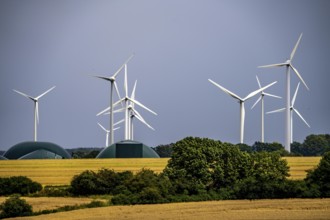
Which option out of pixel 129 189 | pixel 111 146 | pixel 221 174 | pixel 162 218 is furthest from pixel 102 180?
pixel 111 146

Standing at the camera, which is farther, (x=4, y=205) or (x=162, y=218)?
(x=4, y=205)

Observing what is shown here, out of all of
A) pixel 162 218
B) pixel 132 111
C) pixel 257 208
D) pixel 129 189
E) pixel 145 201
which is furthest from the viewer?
pixel 132 111

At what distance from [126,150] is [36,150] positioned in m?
24.5

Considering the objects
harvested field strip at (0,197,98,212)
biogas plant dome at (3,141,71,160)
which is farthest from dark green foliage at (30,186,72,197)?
biogas plant dome at (3,141,71,160)

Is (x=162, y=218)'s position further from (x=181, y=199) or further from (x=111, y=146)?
(x=111, y=146)

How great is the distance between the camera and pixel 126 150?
564 ft

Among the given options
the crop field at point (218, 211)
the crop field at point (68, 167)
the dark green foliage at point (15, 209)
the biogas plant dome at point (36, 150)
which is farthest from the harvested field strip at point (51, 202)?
the biogas plant dome at point (36, 150)

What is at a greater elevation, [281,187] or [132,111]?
[132,111]

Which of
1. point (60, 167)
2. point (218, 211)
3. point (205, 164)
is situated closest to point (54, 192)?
point (205, 164)

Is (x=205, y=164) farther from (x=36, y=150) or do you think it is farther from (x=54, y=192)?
(x=36, y=150)

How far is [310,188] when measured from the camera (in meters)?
87.5

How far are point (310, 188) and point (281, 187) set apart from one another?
139 inches

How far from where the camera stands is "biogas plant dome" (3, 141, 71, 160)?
181887 mm

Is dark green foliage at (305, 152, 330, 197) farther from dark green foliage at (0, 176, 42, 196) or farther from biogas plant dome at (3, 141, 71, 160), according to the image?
biogas plant dome at (3, 141, 71, 160)
